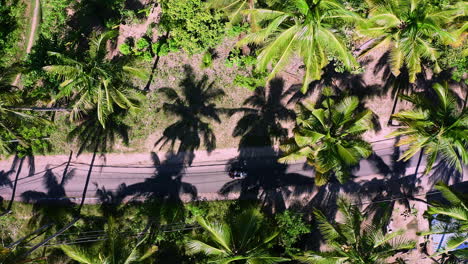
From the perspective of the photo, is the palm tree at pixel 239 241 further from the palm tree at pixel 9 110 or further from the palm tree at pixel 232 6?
the palm tree at pixel 9 110

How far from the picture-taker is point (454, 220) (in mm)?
17578

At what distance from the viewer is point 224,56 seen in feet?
69.4

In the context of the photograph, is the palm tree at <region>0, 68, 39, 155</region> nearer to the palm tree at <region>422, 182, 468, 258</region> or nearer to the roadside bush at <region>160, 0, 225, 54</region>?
the roadside bush at <region>160, 0, 225, 54</region>

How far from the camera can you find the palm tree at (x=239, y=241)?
16734 mm

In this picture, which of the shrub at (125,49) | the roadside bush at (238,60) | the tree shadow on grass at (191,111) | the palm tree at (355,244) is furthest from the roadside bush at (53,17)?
the palm tree at (355,244)

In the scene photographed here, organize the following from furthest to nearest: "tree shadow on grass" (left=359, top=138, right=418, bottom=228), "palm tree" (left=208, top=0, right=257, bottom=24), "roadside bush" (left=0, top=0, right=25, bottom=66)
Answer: "roadside bush" (left=0, top=0, right=25, bottom=66) < "tree shadow on grass" (left=359, top=138, right=418, bottom=228) < "palm tree" (left=208, top=0, right=257, bottom=24)

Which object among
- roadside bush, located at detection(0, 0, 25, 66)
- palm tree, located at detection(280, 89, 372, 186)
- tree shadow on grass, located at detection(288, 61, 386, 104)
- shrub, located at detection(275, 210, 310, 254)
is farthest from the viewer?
roadside bush, located at detection(0, 0, 25, 66)

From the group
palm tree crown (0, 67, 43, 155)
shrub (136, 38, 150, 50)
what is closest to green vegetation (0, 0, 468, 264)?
shrub (136, 38, 150, 50)

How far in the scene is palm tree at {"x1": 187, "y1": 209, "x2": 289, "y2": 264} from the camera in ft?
54.9

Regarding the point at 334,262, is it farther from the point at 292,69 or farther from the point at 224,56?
the point at 224,56

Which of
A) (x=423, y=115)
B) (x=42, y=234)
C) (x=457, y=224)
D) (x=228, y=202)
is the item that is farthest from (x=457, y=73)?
(x=42, y=234)

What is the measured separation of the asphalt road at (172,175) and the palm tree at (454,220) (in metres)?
3.92

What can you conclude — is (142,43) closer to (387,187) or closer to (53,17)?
(53,17)

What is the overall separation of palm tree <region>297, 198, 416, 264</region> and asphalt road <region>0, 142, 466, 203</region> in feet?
13.1
